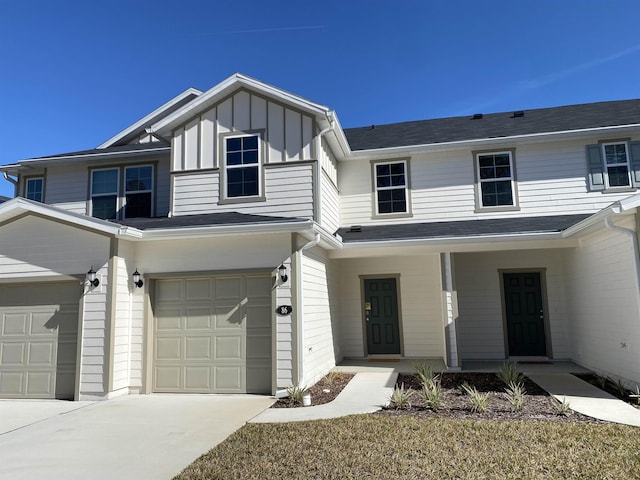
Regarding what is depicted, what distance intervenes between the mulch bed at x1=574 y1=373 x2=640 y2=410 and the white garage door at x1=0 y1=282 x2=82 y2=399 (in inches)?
354

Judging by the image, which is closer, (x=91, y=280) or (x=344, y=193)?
(x=91, y=280)

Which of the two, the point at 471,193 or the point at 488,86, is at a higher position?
the point at 488,86

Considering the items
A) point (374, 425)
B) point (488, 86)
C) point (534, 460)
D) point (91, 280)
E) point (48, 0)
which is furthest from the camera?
point (488, 86)

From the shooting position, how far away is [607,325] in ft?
26.2

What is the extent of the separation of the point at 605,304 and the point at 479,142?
4.75m

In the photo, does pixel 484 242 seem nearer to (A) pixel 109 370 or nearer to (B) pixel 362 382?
(B) pixel 362 382

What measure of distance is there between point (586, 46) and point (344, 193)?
25.0ft

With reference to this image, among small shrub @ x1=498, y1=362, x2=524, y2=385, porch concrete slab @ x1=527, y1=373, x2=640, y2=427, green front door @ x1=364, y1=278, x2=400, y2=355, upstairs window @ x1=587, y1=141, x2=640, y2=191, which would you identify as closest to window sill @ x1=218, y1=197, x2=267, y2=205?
green front door @ x1=364, y1=278, x2=400, y2=355

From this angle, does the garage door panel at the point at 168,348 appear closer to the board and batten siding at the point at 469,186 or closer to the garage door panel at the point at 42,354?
the garage door panel at the point at 42,354

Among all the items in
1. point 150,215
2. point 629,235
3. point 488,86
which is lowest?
point 629,235

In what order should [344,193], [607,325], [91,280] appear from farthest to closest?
[344,193] < [607,325] < [91,280]

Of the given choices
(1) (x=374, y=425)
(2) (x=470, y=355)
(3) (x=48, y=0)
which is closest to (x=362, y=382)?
(1) (x=374, y=425)

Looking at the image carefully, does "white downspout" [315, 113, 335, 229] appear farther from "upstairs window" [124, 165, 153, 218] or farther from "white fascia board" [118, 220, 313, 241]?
"upstairs window" [124, 165, 153, 218]

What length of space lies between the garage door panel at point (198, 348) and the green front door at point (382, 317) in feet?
15.6
